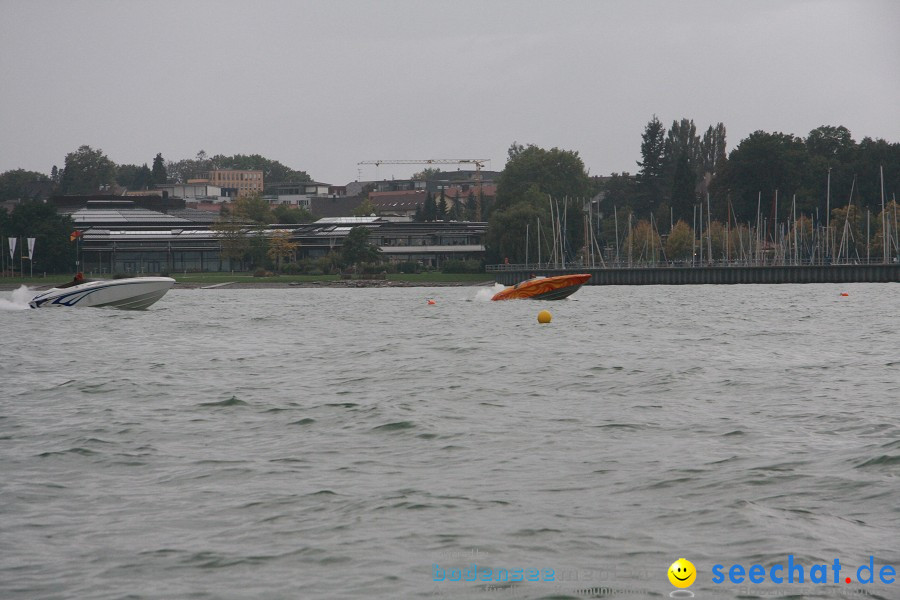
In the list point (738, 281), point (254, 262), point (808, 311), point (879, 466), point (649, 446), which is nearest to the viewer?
point (879, 466)

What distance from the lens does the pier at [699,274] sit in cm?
10144

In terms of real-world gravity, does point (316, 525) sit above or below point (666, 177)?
below

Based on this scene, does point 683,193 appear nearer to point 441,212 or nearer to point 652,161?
point 652,161

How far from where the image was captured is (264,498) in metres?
11.1

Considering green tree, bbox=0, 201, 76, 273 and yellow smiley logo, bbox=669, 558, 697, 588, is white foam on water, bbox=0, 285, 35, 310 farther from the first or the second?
green tree, bbox=0, 201, 76, 273

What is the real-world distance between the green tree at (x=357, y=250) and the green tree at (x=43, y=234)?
29999mm

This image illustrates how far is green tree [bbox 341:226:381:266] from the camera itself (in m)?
125

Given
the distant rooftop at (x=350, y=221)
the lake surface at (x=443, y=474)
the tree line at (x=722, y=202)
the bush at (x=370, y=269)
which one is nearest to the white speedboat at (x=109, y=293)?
the lake surface at (x=443, y=474)

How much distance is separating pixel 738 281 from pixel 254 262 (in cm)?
5855

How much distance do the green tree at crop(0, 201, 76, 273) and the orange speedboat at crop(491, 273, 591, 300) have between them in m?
76.4

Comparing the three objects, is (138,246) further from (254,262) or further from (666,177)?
(666,177)

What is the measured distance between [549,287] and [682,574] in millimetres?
50949

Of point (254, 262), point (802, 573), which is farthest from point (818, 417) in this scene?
point (254, 262)

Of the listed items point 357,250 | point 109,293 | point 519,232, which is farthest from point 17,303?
point 357,250
